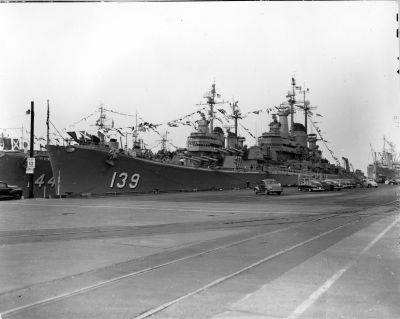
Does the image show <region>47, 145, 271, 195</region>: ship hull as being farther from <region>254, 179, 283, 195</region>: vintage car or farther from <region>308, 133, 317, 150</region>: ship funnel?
<region>308, 133, 317, 150</region>: ship funnel

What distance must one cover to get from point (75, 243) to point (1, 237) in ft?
6.72

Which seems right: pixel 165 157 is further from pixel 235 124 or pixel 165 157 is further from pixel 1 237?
pixel 1 237

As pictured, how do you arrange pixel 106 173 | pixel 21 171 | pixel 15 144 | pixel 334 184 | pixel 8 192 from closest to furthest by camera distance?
pixel 8 192 < pixel 106 173 < pixel 21 171 < pixel 15 144 < pixel 334 184

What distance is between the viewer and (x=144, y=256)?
8.09 metres

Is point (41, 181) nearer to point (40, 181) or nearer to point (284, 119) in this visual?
point (40, 181)

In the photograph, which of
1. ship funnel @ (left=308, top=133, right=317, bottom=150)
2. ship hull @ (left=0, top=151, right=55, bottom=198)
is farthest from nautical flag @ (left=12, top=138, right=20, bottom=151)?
ship funnel @ (left=308, top=133, right=317, bottom=150)

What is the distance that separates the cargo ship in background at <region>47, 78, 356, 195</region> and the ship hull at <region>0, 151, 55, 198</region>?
11.9 ft

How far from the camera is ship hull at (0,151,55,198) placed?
4144cm

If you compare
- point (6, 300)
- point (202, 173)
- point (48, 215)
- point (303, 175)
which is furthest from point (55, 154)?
point (303, 175)

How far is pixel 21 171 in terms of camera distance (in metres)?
41.8

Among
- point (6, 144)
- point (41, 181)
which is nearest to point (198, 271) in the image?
point (41, 181)

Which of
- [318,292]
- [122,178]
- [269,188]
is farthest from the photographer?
[122,178]

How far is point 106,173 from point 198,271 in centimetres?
3101

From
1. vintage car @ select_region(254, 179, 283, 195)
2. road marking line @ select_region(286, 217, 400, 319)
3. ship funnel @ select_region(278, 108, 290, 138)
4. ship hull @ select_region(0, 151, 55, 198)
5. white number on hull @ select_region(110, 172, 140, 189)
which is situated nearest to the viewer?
road marking line @ select_region(286, 217, 400, 319)
